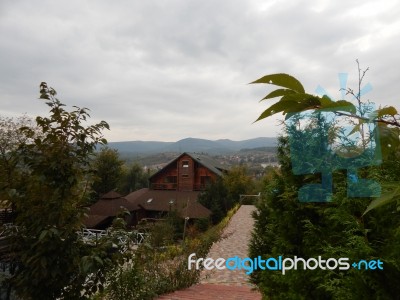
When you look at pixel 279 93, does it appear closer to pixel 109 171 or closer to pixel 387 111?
pixel 387 111

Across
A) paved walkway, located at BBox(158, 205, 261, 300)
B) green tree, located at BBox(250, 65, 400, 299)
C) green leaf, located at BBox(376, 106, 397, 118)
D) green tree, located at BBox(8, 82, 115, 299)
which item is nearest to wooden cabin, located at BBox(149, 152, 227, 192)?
paved walkway, located at BBox(158, 205, 261, 300)

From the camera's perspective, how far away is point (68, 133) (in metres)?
3.27

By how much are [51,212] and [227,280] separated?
6182 mm

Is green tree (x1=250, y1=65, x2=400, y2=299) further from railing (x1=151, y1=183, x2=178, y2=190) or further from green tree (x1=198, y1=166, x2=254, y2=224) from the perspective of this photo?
railing (x1=151, y1=183, x2=178, y2=190)

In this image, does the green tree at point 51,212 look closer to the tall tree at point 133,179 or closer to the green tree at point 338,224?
the green tree at point 338,224

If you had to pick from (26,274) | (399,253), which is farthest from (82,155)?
(399,253)

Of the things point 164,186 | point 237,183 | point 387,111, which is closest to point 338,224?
point 387,111

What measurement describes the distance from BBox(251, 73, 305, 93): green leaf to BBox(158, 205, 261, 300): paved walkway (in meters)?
5.35

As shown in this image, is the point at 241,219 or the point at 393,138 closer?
the point at 393,138

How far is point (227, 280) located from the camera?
807 centimetres

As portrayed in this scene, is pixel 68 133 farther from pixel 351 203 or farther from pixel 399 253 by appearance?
pixel 399 253

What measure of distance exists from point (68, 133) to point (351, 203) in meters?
2.77

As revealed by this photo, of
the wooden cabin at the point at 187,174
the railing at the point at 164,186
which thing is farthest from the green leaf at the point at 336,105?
the railing at the point at 164,186

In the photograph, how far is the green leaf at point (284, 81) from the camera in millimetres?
521
